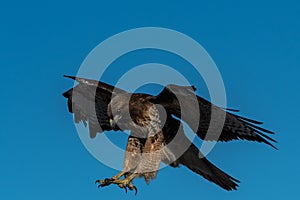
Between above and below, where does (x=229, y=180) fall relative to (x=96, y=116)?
below

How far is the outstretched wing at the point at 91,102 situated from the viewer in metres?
17.1

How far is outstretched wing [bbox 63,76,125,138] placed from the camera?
56.0ft

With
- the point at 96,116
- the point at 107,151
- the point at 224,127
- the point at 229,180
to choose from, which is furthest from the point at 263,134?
the point at 96,116

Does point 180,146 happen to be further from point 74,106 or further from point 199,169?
point 74,106

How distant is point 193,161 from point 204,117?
215cm

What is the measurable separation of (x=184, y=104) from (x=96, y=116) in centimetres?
352

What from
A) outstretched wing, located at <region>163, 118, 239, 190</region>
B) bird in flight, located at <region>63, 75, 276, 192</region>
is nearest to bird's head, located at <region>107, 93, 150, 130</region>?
bird in flight, located at <region>63, 75, 276, 192</region>

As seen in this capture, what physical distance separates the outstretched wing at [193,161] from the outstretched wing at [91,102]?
1.76 meters

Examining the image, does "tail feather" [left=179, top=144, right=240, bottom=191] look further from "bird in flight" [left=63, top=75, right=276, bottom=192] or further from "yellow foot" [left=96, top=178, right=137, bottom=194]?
"yellow foot" [left=96, top=178, right=137, bottom=194]

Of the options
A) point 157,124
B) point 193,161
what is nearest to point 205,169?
point 193,161

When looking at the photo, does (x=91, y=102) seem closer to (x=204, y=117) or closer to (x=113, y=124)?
(x=113, y=124)

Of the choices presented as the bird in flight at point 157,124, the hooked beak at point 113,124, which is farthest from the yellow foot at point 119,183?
the hooked beak at point 113,124

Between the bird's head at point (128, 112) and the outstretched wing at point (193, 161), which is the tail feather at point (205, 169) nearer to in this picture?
the outstretched wing at point (193, 161)

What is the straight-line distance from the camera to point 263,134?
14617mm
